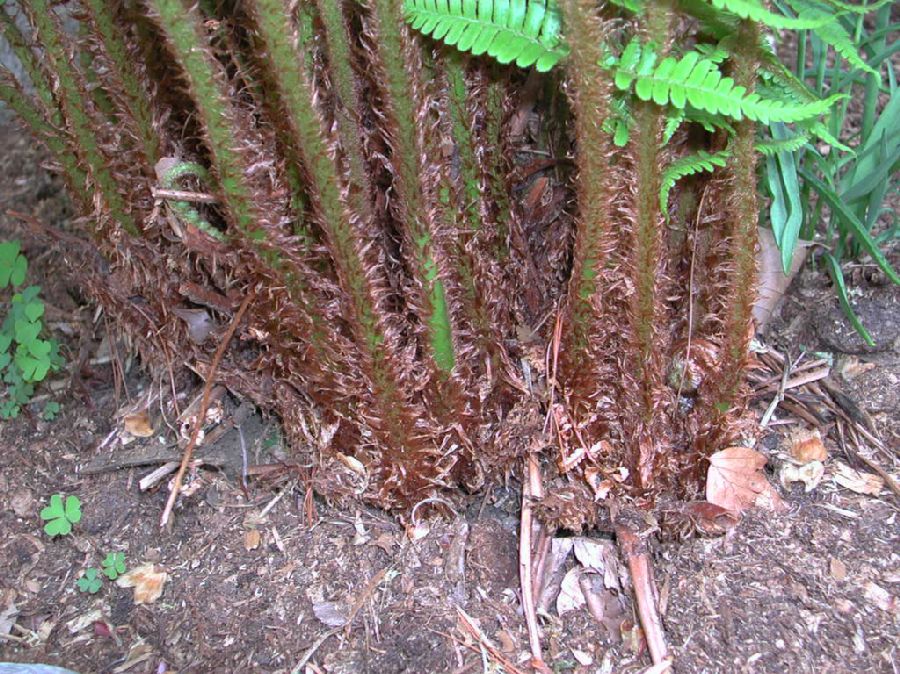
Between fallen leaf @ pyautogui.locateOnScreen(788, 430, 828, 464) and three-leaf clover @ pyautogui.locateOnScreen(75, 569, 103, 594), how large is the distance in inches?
53.1

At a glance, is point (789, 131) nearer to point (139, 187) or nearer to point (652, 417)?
point (652, 417)

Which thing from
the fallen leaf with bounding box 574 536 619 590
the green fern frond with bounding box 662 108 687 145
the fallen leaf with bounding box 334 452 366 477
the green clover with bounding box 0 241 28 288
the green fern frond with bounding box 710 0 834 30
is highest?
the green fern frond with bounding box 710 0 834 30

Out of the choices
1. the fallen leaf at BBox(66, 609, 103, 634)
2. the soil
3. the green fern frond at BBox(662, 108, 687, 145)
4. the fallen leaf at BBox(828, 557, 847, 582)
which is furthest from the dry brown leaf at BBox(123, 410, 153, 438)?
the fallen leaf at BBox(828, 557, 847, 582)

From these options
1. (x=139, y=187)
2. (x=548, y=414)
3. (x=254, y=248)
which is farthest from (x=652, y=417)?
(x=139, y=187)

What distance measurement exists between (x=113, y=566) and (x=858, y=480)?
4.64ft

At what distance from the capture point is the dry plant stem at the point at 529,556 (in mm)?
1357

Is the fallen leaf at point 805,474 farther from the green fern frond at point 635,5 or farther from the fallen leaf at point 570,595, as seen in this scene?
the green fern frond at point 635,5

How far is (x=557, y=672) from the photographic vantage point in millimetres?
1337

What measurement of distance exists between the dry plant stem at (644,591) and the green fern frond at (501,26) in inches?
31.6

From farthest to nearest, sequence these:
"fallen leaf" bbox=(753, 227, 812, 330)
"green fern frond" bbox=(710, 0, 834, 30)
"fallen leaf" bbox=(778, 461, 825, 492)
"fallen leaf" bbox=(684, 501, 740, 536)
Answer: "fallen leaf" bbox=(753, 227, 812, 330) < "fallen leaf" bbox=(778, 461, 825, 492) < "fallen leaf" bbox=(684, 501, 740, 536) < "green fern frond" bbox=(710, 0, 834, 30)

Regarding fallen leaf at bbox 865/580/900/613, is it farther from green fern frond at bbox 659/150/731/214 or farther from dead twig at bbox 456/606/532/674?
green fern frond at bbox 659/150/731/214

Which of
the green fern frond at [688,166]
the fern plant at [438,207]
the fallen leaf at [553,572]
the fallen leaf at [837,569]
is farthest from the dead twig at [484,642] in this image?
the green fern frond at [688,166]

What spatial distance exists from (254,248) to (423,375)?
1.15 ft

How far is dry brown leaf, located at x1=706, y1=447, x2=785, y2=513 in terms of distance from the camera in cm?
143
